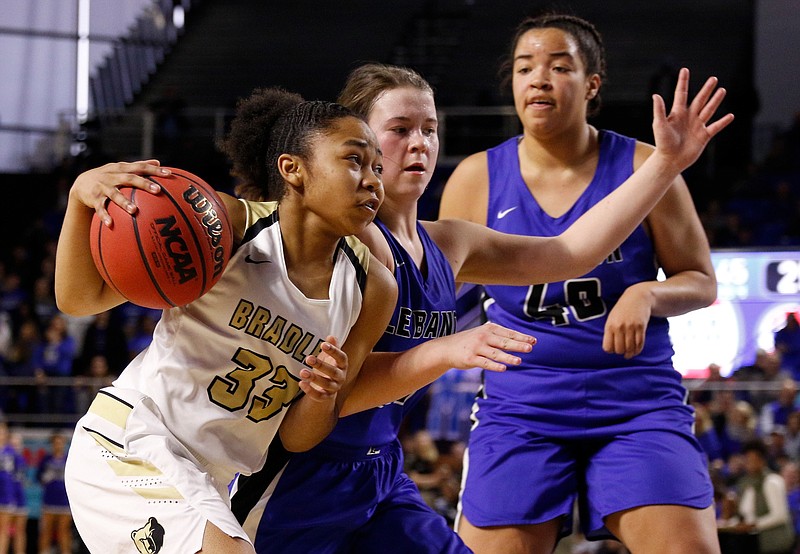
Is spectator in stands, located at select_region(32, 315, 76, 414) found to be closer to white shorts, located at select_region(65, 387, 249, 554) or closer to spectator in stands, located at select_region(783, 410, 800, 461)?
spectator in stands, located at select_region(783, 410, 800, 461)

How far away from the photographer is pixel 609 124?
13023 millimetres

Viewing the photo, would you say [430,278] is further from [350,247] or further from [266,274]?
[266,274]

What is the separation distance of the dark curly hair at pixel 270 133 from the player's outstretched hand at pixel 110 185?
0.40 meters

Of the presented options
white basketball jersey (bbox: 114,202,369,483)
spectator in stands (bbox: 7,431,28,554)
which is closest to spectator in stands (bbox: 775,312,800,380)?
spectator in stands (bbox: 7,431,28,554)

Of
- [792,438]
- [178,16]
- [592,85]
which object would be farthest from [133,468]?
[178,16]

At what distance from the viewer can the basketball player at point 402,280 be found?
2.78 meters

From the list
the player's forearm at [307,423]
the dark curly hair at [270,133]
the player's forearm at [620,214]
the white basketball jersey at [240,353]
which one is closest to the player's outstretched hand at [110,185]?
the white basketball jersey at [240,353]

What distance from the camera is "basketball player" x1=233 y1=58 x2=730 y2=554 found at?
278 cm

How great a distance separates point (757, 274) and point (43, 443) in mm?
6570

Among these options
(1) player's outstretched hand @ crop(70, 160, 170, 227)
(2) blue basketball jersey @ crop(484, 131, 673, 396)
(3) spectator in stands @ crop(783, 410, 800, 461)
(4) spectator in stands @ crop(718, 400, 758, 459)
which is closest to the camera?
(1) player's outstretched hand @ crop(70, 160, 170, 227)

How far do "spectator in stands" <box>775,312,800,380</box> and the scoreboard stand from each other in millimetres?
88

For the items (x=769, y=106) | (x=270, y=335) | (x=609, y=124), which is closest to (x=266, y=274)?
(x=270, y=335)

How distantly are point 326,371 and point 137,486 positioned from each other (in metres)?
0.48

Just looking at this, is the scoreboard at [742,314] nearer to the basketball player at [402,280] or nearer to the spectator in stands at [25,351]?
the spectator in stands at [25,351]
